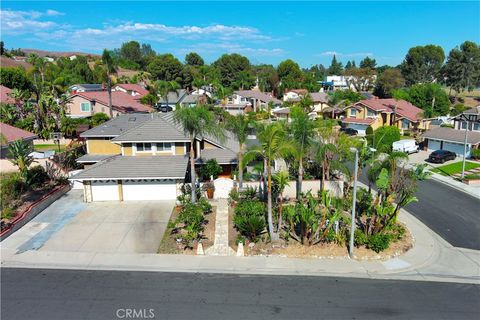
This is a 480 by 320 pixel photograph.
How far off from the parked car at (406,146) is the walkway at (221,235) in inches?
1124

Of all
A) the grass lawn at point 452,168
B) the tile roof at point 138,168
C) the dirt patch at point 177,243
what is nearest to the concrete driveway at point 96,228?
the dirt patch at point 177,243

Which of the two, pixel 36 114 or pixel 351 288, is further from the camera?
pixel 36 114

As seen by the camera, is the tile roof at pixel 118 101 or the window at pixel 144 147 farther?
the tile roof at pixel 118 101

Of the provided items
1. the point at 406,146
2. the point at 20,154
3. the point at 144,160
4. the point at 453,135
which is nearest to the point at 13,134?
the point at 20,154

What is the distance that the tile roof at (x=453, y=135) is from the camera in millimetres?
43062

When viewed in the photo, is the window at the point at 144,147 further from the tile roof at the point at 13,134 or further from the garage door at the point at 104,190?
the tile roof at the point at 13,134

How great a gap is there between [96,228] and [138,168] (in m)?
6.35

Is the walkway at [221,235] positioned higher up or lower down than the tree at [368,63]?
lower down

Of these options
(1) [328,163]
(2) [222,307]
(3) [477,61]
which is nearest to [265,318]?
(2) [222,307]

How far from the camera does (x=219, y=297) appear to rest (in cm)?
1623

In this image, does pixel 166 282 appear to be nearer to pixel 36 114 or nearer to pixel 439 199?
pixel 439 199

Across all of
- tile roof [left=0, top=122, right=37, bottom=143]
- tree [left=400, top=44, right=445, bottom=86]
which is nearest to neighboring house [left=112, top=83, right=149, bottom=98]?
tile roof [left=0, top=122, right=37, bottom=143]

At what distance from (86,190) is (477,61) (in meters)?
97.4

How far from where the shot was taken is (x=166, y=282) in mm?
17469
